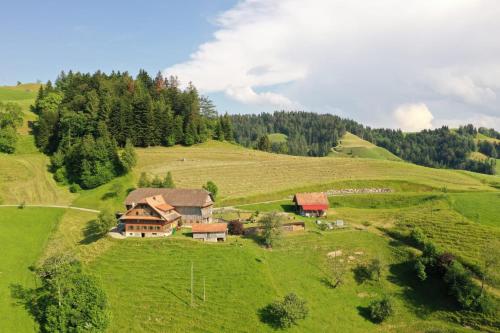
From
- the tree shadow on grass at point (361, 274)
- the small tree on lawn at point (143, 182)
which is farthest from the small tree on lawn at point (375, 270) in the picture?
the small tree on lawn at point (143, 182)

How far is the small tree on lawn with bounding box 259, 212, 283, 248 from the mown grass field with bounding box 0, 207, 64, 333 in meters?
39.8

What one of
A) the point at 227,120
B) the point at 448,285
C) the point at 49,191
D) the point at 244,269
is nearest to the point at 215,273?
the point at 244,269

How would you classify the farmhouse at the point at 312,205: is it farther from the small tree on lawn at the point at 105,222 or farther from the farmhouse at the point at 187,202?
the small tree on lawn at the point at 105,222

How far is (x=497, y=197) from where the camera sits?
303 feet

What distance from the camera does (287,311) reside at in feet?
173

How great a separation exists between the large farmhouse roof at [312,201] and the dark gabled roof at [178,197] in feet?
71.7

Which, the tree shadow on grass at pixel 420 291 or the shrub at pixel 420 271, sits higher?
the shrub at pixel 420 271

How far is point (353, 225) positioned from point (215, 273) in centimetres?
3450

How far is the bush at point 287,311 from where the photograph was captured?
53.0m

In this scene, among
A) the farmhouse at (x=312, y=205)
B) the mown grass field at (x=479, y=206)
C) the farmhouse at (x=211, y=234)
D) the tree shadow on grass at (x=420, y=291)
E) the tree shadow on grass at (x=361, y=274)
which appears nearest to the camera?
the tree shadow on grass at (x=420, y=291)

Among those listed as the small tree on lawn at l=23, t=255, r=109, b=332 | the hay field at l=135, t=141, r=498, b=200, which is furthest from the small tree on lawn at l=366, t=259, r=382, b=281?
the hay field at l=135, t=141, r=498, b=200

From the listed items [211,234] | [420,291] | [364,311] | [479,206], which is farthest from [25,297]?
[479,206]

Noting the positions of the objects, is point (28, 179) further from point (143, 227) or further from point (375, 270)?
point (375, 270)

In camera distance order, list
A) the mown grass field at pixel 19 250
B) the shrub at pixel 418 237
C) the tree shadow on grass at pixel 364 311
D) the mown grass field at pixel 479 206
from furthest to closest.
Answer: the mown grass field at pixel 479 206
the shrub at pixel 418 237
the tree shadow on grass at pixel 364 311
the mown grass field at pixel 19 250
